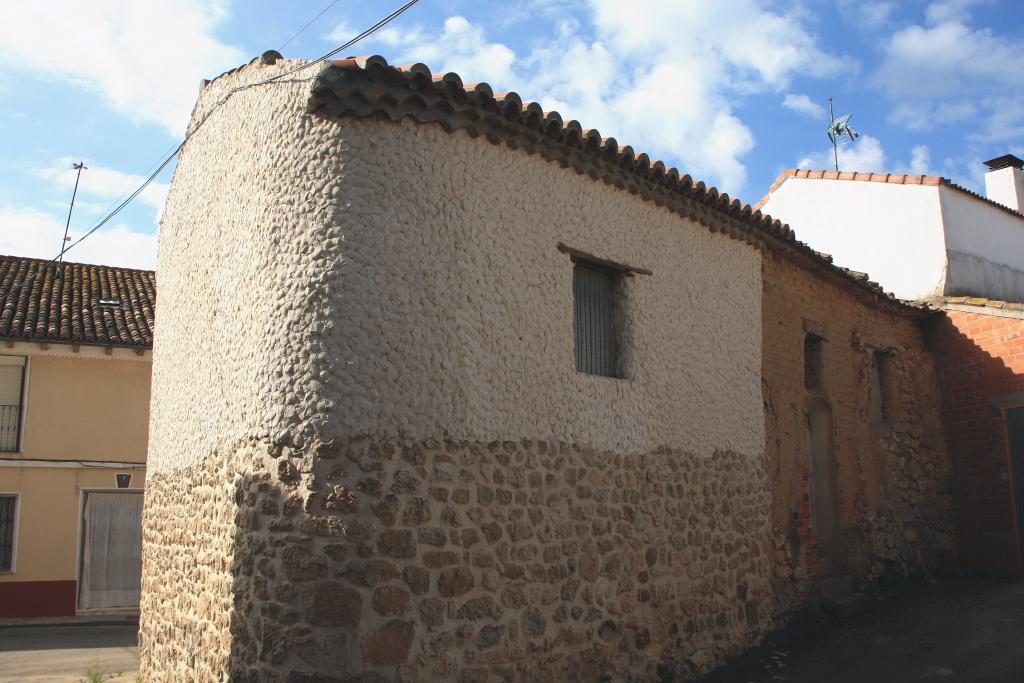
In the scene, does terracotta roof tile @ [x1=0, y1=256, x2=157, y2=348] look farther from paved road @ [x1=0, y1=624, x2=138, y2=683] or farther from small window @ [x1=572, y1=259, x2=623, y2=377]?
small window @ [x1=572, y1=259, x2=623, y2=377]

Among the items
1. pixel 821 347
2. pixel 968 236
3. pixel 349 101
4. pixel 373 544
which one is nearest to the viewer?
pixel 373 544

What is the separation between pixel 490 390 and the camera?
6.31m

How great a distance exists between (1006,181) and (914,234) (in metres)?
5.62

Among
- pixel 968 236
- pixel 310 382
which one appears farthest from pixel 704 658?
pixel 968 236

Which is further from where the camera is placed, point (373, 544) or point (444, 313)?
point (444, 313)

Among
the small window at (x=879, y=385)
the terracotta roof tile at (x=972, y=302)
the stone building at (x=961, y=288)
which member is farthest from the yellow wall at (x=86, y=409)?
Answer: the terracotta roof tile at (x=972, y=302)

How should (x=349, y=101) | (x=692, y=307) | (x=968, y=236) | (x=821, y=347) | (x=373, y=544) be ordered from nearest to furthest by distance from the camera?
(x=373, y=544), (x=349, y=101), (x=692, y=307), (x=821, y=347), (x=968, y=236)

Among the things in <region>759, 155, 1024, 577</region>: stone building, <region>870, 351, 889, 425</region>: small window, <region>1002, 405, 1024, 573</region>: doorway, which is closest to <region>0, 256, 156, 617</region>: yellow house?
<region>870, 351, 889, 425</region>: small window

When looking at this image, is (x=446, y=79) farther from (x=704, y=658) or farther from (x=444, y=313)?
(x=704, y=658)

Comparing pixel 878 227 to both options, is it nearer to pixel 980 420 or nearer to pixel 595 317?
pixel 980 420

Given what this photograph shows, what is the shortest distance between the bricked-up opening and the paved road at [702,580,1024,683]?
9.19 feet

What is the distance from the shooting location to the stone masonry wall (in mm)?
5414

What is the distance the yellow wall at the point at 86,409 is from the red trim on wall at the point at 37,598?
82.6 inches

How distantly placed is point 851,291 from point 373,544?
843 cm
